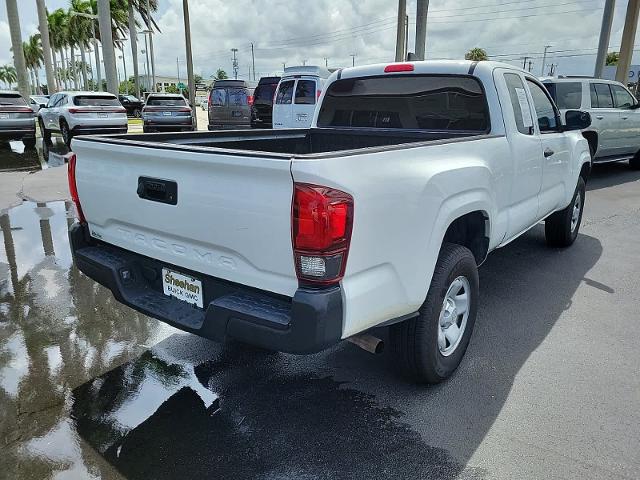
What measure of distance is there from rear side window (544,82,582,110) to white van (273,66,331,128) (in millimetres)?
6266

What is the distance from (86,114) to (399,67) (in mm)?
14091

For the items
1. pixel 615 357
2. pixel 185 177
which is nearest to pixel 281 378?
pixel 185 177

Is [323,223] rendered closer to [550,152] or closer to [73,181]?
[73,181]

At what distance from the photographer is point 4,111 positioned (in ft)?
51.1

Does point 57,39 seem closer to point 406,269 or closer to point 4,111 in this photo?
point 4,111

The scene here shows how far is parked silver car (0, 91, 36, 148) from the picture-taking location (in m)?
15.6

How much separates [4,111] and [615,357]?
17.4 m

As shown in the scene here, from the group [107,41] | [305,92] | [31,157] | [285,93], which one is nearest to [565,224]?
[305,92]

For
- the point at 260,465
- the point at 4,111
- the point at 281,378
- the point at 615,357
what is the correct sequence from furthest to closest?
the point at 4,111
the point at 615,357
the point at 281,378
the point at 260,465

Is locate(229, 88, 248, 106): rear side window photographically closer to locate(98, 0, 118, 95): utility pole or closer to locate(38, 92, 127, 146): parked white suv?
locate(38, 92, 127, 146): parked white suv

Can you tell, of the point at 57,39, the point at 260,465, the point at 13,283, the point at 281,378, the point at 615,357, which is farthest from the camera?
the point at 57,39

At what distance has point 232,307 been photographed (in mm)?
2398

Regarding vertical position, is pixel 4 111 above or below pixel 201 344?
above

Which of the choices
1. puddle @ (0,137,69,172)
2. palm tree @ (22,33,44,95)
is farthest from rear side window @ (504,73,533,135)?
palm tree @ (22,33,44,95)
